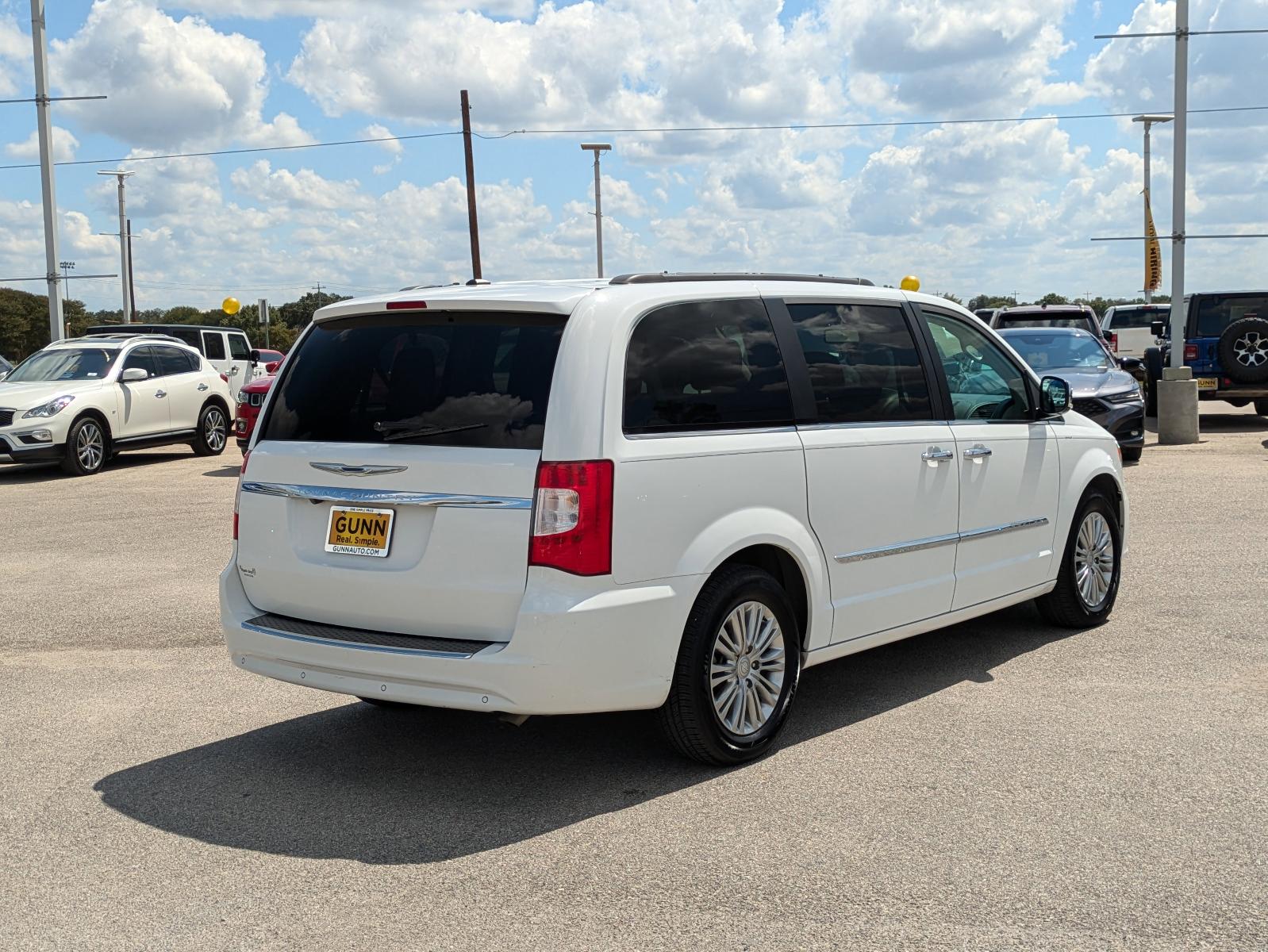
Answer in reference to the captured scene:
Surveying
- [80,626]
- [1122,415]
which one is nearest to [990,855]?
[80,626]

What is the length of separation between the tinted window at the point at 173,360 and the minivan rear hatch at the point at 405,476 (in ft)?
49.0

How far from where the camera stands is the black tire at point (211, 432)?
19984 mm

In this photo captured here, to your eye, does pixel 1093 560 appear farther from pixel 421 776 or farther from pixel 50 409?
pixel 50 409

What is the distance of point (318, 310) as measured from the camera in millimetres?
5426

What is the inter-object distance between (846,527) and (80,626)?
488cm

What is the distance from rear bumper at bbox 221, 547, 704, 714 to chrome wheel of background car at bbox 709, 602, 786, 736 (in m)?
0.30

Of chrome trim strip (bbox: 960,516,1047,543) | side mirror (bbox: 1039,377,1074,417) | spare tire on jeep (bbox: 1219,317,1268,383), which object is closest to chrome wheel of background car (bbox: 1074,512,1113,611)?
chrome trim strip (bbox: 960,516,1047,543)

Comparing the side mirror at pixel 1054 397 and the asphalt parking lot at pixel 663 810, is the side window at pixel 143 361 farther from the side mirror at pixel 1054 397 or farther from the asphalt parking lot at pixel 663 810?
the side mirror at pixel 1054 397

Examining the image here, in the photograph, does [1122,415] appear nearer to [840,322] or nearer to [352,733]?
[840,322]

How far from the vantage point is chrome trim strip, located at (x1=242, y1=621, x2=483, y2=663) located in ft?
15.4

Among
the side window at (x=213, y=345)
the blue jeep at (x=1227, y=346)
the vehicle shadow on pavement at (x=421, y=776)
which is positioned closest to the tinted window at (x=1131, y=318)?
the blue jeep at (x=1227, y=346)

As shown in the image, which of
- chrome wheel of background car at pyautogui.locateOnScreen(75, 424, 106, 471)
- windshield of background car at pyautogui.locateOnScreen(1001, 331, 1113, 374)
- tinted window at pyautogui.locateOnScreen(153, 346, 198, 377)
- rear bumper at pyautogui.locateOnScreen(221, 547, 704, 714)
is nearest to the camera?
rear bumper at pyautogui.locateOnScreen(221, 547, 704, 714)

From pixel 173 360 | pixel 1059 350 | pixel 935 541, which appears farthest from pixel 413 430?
pixel 173 360

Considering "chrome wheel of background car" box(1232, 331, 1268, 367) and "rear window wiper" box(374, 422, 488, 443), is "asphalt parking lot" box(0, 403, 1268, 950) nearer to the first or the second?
"rear window wiper" box(374, 422, 488, 443)
